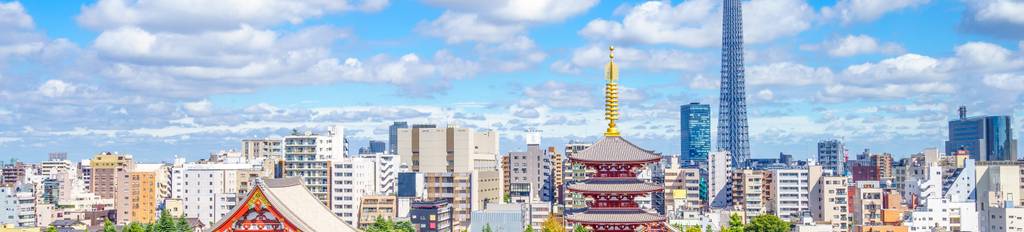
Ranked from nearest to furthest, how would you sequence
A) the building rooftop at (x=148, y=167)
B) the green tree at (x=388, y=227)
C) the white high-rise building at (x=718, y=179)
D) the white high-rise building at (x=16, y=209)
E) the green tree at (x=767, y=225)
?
the green tree at (x=388, y=227)
the green tree at (x=767, y=225)
the white high-rise building at (x=16, y=209)
the white high-rise building at (x=718, y=179)
the building rooftop at (x=148, y=167)

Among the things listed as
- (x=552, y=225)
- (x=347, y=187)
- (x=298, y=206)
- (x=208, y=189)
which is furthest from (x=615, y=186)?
(x=208, y=189)

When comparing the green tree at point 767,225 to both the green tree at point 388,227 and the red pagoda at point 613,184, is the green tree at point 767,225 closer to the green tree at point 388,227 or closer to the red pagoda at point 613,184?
the green tree at point 388,227

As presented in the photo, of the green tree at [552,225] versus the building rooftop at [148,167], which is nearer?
the green tree at [552,225]

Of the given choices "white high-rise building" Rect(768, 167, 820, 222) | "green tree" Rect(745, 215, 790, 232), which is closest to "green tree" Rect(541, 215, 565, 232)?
"green tree" Rect(745, 215, 790, 232)

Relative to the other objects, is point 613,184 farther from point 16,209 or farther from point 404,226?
point 16,209

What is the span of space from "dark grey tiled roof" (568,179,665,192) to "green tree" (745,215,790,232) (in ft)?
130

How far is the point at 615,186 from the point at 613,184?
246 millimetres

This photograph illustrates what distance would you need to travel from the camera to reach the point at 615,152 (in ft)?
193

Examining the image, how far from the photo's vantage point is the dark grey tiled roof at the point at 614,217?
189ft

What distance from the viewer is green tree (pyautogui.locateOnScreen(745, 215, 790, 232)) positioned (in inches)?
3787

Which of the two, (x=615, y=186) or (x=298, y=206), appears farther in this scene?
(x=298, y=206)

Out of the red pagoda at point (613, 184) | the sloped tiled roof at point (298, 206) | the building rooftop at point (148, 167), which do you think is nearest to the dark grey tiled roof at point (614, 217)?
the red pagoda at point (613, 184)

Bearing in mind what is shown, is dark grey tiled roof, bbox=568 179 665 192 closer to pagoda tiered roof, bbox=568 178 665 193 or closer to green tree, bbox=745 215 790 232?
pagoda tiered roof, bbox=568 178 665 193

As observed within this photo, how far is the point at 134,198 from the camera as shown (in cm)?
13775
